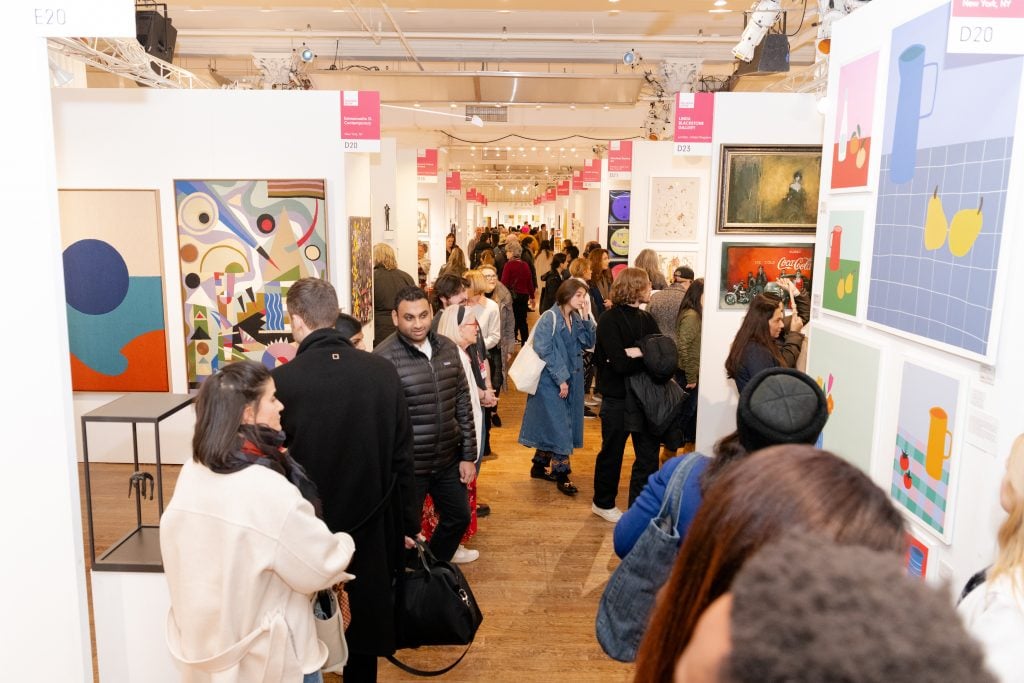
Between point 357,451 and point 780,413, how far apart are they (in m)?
1.67

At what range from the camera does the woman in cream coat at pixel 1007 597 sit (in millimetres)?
1514

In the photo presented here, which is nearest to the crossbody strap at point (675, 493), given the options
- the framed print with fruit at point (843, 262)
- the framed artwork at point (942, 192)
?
the framed artwork at point (942, 192)

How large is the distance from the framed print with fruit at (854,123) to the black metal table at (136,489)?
2817mm

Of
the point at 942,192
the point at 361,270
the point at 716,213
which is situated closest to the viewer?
the point at 942,192

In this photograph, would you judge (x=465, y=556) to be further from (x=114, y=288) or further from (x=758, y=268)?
(x=114, y=288)

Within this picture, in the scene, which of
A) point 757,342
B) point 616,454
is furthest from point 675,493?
point 616,454

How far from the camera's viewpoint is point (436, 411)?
3.81 metres

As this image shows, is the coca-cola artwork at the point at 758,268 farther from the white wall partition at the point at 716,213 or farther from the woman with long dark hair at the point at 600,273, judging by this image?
the woman with long dark hair at the point at 600,273

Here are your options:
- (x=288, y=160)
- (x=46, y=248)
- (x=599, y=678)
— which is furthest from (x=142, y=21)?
(x=599, y=678)

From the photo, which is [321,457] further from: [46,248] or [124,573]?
[46,248]

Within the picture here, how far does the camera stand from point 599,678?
361 centimetres

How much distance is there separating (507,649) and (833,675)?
11.8 feet

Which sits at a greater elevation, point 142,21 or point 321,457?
point 142,21

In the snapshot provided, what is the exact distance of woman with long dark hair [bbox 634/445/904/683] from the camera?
Result: 89 cm
